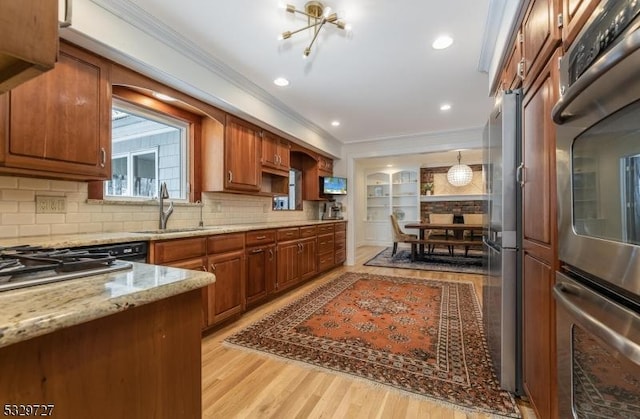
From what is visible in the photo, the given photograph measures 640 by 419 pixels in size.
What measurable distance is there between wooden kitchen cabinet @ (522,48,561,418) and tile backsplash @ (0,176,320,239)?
2.77 metres

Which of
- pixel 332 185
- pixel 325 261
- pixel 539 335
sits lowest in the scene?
pixel 325 261

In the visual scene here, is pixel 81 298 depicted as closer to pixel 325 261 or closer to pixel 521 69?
pixel 521 69

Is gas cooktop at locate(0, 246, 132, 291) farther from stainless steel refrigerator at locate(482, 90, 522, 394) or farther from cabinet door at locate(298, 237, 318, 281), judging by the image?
cabinet door at locate(298, 237, 318, 281)

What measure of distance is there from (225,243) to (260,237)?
55 cm

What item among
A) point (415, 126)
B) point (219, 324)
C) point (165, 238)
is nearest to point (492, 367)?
point (219, 324)

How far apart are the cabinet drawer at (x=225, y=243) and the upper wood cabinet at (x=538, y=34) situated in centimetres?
237

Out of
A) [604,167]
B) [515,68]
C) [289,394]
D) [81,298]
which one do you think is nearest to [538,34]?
[515,68]

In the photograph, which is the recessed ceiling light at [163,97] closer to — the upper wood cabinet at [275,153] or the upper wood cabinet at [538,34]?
the upper wood cabinet at [275,153]

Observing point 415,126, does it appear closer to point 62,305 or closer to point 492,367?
point 492,367

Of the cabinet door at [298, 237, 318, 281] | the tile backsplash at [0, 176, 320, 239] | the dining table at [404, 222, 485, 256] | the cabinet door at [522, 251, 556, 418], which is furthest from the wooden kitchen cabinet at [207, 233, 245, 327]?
the dining table at [404, 222, 485, 256]

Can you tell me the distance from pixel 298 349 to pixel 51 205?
197 cm

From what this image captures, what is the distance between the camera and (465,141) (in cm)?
470

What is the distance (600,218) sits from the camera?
81 centimetres

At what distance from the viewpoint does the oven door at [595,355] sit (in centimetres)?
66
